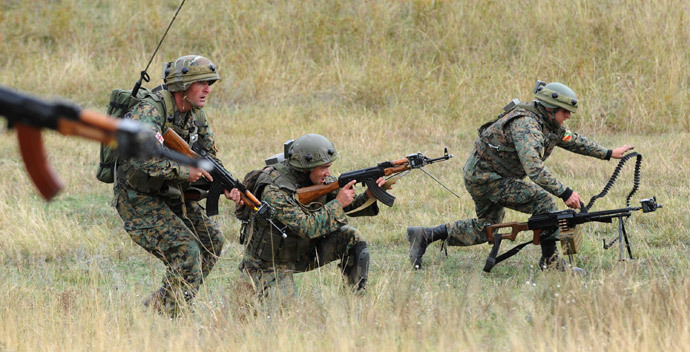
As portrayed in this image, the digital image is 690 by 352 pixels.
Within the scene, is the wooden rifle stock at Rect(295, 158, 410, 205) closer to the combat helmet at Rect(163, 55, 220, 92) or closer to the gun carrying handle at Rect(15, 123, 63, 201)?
the combat helmet at Rect(163, 55, 220, 92)

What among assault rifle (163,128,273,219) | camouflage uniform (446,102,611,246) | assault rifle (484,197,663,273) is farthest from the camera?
camouflage uniform (446,102,611,246)

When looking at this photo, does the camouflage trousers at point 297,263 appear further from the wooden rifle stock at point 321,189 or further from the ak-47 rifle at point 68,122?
the ak-47 rifle at point 68,122

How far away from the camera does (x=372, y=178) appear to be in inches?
256

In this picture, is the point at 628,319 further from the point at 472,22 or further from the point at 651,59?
the point at 472,22

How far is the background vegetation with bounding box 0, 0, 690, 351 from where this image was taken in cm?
520

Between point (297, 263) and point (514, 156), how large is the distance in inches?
82.7

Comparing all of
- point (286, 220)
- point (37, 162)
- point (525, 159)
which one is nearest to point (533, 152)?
point (525, 159)

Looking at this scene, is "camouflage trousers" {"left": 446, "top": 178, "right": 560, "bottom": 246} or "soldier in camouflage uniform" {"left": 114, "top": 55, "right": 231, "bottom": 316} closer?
"soldier in camouflage uniform" {"left": 114, "top": 55, "right": 231, "bottom": 316}

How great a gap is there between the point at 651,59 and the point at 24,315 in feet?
34.0

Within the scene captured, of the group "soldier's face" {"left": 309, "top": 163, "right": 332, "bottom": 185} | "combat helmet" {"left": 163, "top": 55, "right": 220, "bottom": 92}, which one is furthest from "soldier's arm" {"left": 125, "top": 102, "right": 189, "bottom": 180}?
"soldier's face" {"left": 309, "top": 163, "right": 332, "bottom": 185}

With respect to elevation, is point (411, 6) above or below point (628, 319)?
above

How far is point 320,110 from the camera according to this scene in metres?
13.4

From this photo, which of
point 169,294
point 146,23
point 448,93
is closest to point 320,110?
point 448,93

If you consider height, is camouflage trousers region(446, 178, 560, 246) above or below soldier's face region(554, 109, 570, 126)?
below
